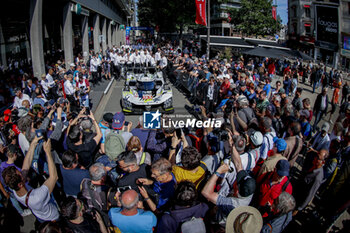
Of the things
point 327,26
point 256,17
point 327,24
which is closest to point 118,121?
point 256,17

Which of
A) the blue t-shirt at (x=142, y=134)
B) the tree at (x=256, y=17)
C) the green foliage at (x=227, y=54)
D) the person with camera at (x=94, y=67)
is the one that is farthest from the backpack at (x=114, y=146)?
the tree at (x=256, y=17)

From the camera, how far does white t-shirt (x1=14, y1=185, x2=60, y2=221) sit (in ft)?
10.2

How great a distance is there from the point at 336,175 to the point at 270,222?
199cm

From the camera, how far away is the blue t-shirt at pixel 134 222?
2.80 meters

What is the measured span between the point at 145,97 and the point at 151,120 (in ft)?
17.0

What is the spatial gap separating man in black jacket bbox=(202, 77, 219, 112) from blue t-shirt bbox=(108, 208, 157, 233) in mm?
7454

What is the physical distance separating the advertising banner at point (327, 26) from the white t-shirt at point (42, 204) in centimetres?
3746

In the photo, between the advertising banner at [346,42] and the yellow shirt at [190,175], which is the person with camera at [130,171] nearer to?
the yellow shirt at [190,175]

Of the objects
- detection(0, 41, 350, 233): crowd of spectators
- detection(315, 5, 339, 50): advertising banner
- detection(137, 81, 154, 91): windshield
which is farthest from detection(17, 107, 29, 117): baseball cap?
detection(315, 5, 339, 50): advertising banner

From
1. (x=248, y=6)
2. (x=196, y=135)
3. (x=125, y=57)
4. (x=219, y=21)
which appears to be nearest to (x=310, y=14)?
(x=248, y=6)

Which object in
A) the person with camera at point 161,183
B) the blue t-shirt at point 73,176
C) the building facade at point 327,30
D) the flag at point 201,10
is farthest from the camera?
the building facade at point 327,30

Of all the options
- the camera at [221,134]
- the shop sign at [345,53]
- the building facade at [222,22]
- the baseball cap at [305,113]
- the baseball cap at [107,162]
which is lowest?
the baseball cap at [107,162]

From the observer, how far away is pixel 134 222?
111 inches

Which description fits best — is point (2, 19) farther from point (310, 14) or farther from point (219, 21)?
point (219, 21)
